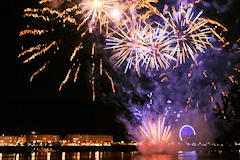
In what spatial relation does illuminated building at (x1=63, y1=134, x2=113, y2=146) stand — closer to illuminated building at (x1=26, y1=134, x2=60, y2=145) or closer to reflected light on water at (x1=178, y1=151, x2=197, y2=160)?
illuminated building at (x1=26, y1=134, x2=60, y2=145)

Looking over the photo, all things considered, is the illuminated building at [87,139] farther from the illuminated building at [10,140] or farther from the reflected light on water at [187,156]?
the reflected light on water at [187,156]

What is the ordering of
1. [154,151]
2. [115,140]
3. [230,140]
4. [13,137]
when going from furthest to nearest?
[115,140] → [13,137] → [230,140] → [154,151]

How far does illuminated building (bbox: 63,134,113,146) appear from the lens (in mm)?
110188

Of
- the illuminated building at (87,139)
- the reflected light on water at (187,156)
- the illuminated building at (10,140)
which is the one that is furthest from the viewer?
the illuminated building at (87,139)

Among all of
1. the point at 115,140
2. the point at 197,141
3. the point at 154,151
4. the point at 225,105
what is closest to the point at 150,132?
the point at 154,151

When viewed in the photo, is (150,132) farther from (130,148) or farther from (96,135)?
(96,135)

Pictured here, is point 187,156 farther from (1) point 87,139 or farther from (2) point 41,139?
(2) point 41,139

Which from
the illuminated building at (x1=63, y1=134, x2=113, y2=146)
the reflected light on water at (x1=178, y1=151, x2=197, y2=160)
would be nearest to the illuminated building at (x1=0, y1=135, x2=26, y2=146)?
the illuminated building at (x1=63, y1=134, x2=113, y2=146)

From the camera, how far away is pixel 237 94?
15.3 m

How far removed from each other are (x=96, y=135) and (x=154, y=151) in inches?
2415

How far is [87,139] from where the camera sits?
112312mm

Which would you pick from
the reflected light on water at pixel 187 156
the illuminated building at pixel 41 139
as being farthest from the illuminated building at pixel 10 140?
the reflected light on water at pixel 187 156

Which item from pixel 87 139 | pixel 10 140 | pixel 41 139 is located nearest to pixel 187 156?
pixel 87 139

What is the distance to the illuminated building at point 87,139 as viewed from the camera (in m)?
110
